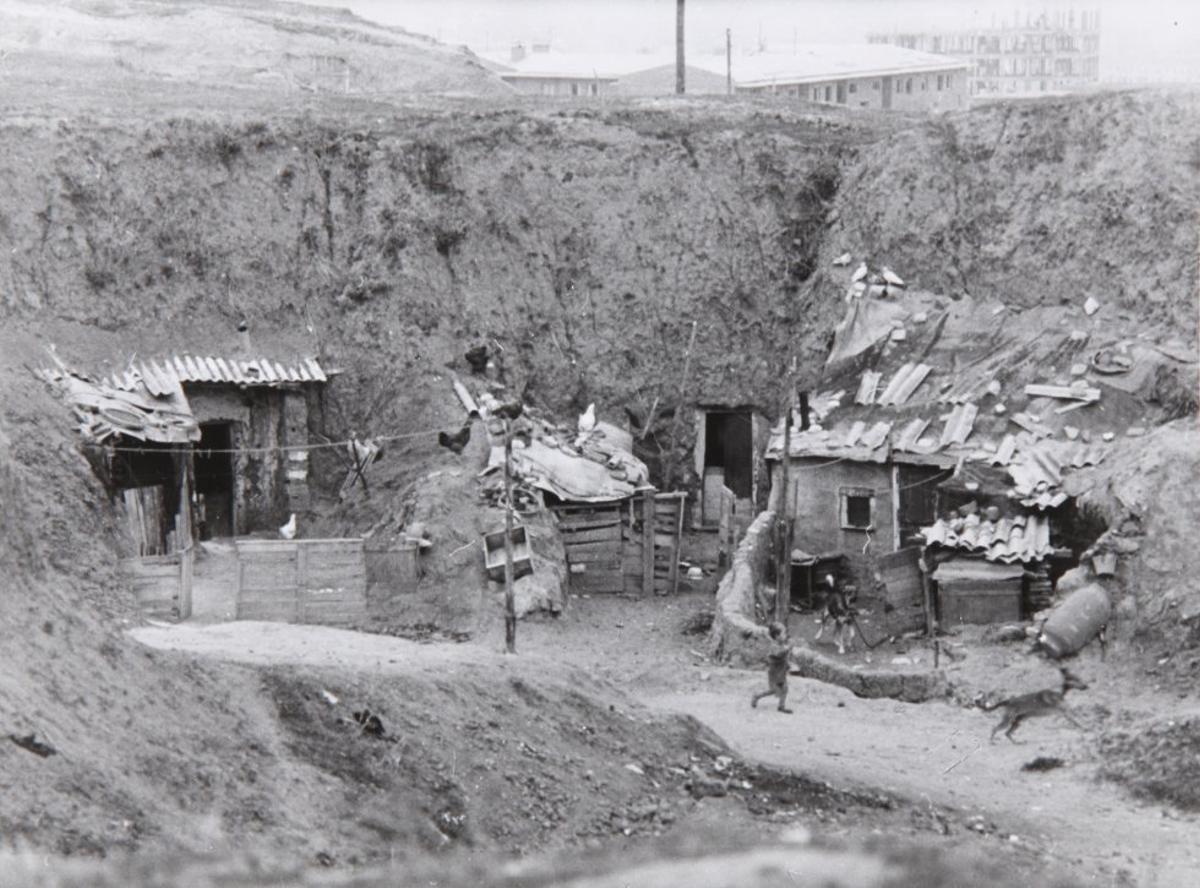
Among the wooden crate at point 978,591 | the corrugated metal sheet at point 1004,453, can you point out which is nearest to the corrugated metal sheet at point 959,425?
the corrugated metal sheet at point 1004,453

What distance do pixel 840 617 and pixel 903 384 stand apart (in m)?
5.96

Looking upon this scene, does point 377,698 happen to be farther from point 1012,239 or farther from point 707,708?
point 1012,239

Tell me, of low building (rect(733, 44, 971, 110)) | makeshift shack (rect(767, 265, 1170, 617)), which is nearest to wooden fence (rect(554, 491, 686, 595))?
makeshift shack (rect(767, 265, 1170, 617))

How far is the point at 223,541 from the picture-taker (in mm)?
29875

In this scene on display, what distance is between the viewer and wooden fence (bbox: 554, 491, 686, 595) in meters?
29.2

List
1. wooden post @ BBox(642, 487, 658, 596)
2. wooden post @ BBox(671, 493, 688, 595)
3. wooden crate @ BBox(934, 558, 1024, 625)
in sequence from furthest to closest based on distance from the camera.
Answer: wooden post @ BBox(671, 493, 688, 595) < wooden post @ BBox(642, 487, 658, 596) < wooden crate @ BBox(934, 558, 1024, 625)

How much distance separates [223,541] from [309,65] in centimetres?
1835

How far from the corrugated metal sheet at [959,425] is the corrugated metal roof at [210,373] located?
1196 cm

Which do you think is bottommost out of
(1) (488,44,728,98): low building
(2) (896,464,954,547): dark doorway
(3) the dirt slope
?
(2) (896,464,954,547): dark doorway

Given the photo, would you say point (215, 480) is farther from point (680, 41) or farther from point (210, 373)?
point (680, 41)

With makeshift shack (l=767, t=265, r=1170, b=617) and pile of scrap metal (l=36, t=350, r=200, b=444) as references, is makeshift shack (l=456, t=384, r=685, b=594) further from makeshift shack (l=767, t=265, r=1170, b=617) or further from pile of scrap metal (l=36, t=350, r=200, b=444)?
pile of scrap metal (l=36, t=350, r=200, b=444)

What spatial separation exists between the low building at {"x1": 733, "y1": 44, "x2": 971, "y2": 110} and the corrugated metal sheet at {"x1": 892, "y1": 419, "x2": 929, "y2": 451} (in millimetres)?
26605

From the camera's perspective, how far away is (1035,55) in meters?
72.1

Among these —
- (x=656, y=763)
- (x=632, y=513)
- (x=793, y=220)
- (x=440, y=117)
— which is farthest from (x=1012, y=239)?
(x=656, y=763)
